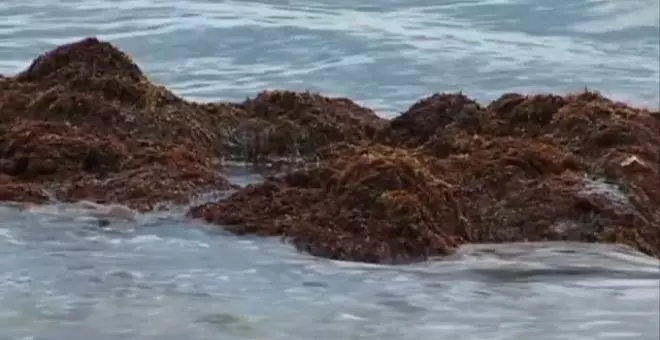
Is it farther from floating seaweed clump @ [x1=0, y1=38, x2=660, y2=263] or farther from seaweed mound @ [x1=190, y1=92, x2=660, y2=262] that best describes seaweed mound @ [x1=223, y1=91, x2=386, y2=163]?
seaweed mound @ [x1=190, y1=92, x2=660, y2=262]

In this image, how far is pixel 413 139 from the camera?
9.07 m

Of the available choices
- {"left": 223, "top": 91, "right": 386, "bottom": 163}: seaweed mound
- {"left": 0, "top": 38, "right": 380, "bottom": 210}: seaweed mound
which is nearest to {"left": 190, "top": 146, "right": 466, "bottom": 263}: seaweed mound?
{"left": 0, "top": 38, "right": 380, "bottom": 210}: seaweed mound

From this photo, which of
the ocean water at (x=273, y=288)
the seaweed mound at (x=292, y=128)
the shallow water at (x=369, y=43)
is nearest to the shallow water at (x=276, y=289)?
the ocean water at (x=273, y=288)

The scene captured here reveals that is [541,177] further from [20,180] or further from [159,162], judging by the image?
[20,180]

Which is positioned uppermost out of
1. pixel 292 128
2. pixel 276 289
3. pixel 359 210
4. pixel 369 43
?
pixel 369 43

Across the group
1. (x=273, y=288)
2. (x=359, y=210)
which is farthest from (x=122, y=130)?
(x=273, y=288)

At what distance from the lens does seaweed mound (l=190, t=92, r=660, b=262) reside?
702 cm

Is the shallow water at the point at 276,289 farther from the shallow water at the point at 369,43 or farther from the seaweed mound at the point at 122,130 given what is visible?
the shallow water at the point at 369,43

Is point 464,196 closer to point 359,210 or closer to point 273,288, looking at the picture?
point 359,210

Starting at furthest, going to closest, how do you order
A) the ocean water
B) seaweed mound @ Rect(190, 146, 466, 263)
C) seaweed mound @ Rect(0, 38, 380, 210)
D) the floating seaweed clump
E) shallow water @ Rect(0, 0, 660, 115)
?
shallow water @ Rect(0, 0, 660, 115)
seaweed mound @ Rect(0, 38, 380, 210)
the floating seaweed clump
seaweed mound @ Rect(190, 146, 466, 263)
the ocean water

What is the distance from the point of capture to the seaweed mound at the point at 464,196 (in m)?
7.02

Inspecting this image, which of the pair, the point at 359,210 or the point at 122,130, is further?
the point at 122,130

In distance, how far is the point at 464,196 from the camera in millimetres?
7605

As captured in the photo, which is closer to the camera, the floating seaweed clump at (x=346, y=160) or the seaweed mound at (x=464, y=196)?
the seaweed mound at (x=464, y=196)
